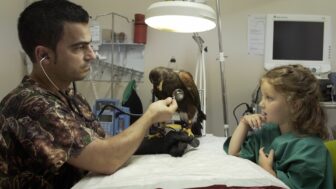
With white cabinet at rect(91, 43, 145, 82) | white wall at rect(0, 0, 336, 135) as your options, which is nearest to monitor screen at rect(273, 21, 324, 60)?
white wall at rect(0, 0, 336, 135)

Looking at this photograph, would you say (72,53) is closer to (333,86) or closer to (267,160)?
(267,160)

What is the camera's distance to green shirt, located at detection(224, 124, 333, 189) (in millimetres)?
941

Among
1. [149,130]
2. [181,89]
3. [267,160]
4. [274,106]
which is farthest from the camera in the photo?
[181,89]

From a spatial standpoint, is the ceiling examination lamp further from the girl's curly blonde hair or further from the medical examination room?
the girl's curly blonde hair

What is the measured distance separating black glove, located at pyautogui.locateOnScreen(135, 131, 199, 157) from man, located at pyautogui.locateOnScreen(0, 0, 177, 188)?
84mm

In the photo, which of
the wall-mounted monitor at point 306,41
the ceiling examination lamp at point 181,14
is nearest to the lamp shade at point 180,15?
the ceiling examination lamp at point 181,14

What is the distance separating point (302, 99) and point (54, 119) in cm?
77

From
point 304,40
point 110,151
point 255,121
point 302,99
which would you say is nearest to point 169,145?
point 110,151

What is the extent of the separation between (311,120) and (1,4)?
201cm

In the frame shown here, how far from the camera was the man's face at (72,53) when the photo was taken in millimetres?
1069

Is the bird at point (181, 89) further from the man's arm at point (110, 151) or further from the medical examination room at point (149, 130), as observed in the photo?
the man's arm at point (110, 151)

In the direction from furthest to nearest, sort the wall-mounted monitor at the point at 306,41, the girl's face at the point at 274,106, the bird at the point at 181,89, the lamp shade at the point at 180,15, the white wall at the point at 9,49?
the wall-mounted monitor at the point at 306,41
the white wall at the point at 9,49
the bird at the point at 181,89
the lamp shade at the point at 180,15
the girl's face at the point at 274,106

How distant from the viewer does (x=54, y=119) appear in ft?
2.95

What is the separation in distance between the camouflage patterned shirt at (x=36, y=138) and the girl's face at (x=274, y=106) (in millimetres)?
585
